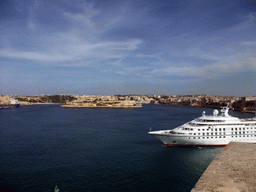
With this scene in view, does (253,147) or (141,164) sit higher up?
(253,147)

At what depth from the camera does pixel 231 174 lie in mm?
11750

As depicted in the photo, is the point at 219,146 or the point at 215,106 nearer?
the point at 219,146

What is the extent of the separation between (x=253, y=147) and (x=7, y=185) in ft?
72.9

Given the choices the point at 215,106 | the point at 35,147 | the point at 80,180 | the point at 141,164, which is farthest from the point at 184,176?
the point at 215,106

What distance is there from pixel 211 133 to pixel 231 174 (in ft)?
56.5

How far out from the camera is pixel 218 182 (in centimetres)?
1055

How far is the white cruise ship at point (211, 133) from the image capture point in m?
27.5

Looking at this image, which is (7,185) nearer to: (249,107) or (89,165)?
(89,165)

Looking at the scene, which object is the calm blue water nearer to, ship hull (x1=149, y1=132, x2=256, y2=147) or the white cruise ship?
ship hull (x1=149, y1=132, x2=256, y2=147)

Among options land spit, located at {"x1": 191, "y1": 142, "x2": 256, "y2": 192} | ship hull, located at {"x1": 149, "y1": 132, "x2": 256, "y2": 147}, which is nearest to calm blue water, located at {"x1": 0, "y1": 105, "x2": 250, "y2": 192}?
ship hull, located at {"x1": 149, "y1": 132, "x2": 256, "y2": 147}

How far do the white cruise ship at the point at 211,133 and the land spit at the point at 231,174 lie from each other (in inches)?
417

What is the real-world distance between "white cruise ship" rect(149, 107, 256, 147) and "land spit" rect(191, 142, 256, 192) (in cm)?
1058

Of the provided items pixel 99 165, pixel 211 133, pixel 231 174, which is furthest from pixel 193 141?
pixel 231 174

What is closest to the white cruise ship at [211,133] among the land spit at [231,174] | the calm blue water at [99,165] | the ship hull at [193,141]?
the ship hull at [193,141]
